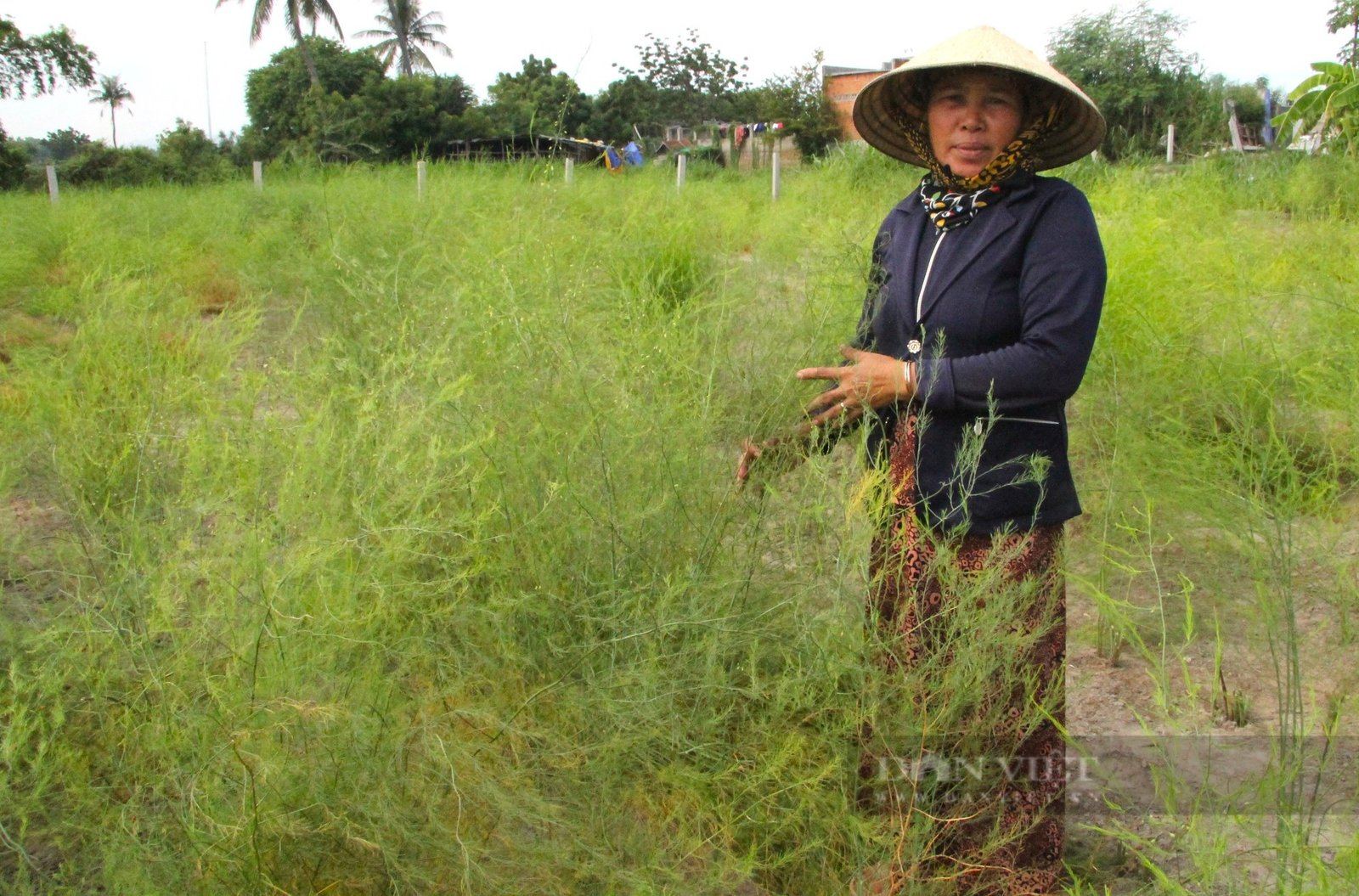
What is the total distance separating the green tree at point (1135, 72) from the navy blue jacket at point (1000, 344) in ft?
66.8

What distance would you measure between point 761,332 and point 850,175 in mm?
6122

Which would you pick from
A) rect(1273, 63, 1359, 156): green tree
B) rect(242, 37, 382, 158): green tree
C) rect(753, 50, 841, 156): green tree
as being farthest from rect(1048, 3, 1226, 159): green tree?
rect(242, 37, 382, 158): green tree

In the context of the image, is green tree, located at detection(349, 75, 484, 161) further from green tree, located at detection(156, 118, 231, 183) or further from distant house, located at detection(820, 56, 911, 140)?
distant house, located at detection(820, 56, 911, 140)

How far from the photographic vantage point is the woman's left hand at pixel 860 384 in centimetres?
153

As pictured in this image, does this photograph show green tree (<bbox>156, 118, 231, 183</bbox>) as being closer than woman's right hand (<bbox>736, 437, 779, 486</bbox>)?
No

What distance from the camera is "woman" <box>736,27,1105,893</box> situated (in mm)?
1477

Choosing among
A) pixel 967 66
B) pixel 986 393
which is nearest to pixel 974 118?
pixel 967 66

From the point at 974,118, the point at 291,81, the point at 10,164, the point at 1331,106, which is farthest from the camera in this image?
the point at 291,81

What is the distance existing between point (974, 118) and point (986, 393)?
41 centimetres

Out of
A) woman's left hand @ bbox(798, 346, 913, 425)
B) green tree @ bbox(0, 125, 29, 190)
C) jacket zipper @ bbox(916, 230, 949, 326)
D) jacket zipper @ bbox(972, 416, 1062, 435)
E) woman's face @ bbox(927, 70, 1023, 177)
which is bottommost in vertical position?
jacket zipper @ bbox(972, 416, 1062, 435)

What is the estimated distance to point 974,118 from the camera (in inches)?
62.7

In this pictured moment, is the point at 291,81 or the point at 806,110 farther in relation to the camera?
the point at 291,81

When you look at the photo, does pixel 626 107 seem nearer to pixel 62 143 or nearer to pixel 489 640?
pixel 62 143

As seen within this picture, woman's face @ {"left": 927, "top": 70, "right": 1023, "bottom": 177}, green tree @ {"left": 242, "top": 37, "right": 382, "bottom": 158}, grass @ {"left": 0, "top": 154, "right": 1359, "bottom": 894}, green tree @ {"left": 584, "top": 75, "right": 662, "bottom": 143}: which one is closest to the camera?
grass @ {"left": 0, "top": 154, "right": 1359, "bottom": 894}
